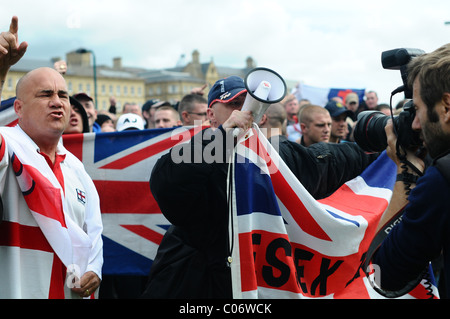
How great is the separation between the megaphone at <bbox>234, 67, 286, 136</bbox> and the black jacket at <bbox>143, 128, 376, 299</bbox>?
28 centimetres

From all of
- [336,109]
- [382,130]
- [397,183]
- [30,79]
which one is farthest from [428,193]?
[336,109]

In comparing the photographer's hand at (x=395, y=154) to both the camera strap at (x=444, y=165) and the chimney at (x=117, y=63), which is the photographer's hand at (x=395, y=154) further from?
the chimney at (x=117, y=63)

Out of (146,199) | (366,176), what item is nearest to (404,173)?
(366,176)

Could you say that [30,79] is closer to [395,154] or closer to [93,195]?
[93,195]

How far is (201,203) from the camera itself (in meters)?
3.25

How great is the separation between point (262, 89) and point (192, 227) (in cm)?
93

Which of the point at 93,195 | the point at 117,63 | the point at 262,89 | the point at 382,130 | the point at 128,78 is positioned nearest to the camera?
the point at 382,130

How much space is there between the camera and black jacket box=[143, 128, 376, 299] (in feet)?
10.5

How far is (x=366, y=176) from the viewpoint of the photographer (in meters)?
4.18

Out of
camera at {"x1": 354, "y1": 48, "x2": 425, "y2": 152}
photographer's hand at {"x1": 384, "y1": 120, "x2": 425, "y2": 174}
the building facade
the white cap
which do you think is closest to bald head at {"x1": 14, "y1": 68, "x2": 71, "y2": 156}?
camera at {"x1": 354, "y1": 48, "x2": 425, "y2": 152}

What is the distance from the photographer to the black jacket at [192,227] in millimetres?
3201

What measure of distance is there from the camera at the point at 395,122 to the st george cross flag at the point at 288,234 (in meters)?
0.64

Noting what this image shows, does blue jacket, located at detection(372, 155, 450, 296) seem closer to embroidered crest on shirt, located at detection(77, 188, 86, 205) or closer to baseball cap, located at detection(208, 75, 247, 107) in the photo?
baseball cap, located at detection(208, 75, 247, 107)

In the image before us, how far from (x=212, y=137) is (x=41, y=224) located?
1075 mm
